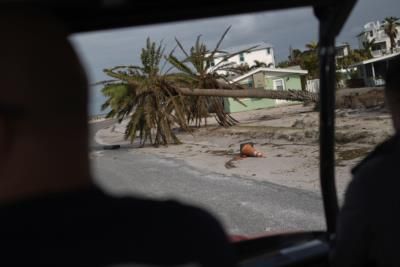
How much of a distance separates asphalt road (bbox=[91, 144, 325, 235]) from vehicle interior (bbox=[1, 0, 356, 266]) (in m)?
2.24

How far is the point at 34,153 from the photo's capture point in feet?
3.16

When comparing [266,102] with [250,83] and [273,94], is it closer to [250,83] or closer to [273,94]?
[250,83]

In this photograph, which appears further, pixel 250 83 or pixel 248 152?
pixel 250 83

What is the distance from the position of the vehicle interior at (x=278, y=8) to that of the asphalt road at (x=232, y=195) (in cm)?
224

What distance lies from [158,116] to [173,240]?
25.5 m

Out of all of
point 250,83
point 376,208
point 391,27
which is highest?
point 391,27

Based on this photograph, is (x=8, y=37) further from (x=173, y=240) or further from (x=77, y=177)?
(x=173, y=240)

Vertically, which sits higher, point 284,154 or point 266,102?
point 266,102

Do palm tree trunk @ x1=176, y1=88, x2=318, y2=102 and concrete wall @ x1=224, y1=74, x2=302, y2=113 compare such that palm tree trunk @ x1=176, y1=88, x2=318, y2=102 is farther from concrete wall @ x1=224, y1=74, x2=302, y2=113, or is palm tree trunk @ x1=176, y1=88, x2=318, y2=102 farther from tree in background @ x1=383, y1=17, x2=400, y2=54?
tree in background @ x1=383, y1=17, x2=400, y2=54

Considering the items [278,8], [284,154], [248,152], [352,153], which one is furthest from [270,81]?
[278,8]

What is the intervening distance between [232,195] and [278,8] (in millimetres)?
9101

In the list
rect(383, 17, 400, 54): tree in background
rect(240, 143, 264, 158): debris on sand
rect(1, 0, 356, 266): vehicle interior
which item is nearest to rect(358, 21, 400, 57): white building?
rect(383, 17, 400, 54): tree in background

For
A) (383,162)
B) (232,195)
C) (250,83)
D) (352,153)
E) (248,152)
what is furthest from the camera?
(250,83)

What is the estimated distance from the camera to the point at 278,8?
187cm
